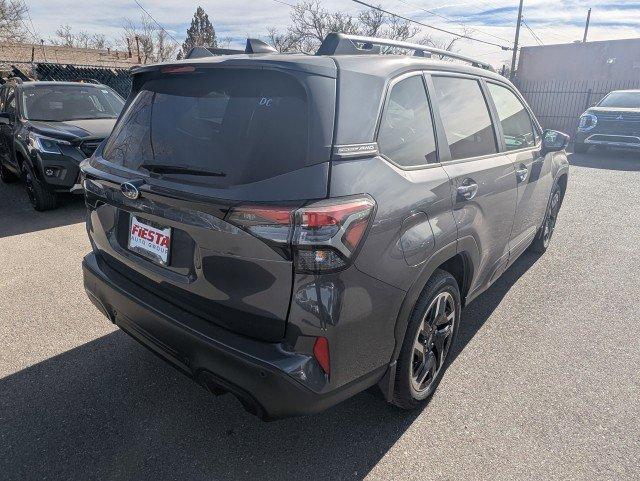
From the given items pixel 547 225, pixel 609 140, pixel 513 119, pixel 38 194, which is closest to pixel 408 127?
pixel 513 119

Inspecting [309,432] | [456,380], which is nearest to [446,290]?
[456,380]

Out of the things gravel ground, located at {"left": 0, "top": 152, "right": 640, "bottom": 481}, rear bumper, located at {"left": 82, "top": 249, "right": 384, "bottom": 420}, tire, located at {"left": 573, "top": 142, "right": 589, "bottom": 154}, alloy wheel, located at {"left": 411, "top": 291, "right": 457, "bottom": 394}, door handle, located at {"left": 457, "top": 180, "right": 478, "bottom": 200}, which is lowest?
tire, located at {"left": 573, "top": 142, "right": 589, "bottom": 154}

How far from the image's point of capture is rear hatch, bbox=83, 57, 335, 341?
1684 millimetres

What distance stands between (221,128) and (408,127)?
0.90m

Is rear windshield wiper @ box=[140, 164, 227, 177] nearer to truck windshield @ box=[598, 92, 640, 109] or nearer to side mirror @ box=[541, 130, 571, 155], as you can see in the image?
side mirror @ box=[541, 130, 571, 155]

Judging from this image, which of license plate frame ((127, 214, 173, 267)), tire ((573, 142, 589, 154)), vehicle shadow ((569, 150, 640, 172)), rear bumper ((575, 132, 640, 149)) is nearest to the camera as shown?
license plate frame ((127, 214, 173, 267))

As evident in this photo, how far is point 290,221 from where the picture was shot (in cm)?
162

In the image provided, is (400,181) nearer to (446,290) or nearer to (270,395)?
(446,290)

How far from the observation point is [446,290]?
8.05 feet

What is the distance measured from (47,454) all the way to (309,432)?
1284mm

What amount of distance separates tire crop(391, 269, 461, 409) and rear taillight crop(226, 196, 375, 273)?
73 centimetres

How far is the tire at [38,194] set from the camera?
6.04m

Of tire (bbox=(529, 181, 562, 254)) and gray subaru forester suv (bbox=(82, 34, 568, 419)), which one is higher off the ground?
gray subaru forester suv (bbox=(82, 34, 568, 419))

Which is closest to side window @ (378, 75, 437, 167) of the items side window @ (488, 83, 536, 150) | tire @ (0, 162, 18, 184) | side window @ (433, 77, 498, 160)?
side window @ (433, 77, 498, 160)
